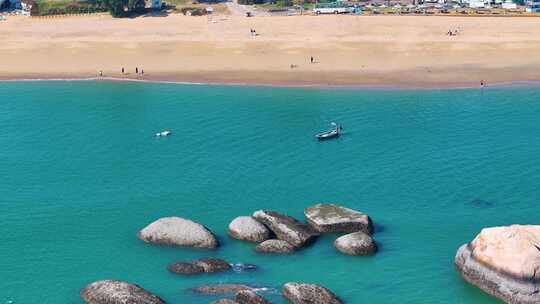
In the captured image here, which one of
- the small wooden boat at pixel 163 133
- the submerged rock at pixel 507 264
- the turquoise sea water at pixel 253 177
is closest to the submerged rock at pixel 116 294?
the turquoise sea water at pixel 253 177

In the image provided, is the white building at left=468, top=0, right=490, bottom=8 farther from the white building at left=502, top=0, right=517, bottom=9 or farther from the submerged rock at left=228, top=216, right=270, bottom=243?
the submerged rock at left=228, top=216, right=270, bottom=243

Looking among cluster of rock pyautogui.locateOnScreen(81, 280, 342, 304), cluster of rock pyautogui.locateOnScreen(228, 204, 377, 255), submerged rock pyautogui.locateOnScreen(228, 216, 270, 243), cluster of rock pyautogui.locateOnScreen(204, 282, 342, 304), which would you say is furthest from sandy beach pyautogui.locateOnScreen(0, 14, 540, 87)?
cluster of rock pyautogui.locateOnScreen(81, 280, 342, 304)

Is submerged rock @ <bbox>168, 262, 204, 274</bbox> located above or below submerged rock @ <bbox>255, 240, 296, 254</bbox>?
below

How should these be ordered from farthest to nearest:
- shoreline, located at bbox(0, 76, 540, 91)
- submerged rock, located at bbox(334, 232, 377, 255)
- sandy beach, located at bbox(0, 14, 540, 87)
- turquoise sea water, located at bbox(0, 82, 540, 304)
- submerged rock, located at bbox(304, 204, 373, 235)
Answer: sandy beach, located at bbox(0, 14, 540, 87)
shoreline, located at bbox(0, 76, 540, 91)
submerged rock, located at bbox(304, 204, 373, 235)
submerged rock, located at bbox(334, 232, 377, 255)
turquoise sea water, located at bbox(0, 82, 540, 304)

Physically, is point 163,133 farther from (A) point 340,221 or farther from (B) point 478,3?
(B) point 478,3

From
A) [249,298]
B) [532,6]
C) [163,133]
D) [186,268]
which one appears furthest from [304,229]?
[532,6]

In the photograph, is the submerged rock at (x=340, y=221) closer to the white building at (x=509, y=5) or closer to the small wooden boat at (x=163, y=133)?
the small wooden boat at (x=163, y=133)

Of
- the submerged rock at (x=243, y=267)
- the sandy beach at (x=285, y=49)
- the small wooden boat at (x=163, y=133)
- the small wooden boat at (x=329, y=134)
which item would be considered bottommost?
the submerged rock at (x=243, y=267)
